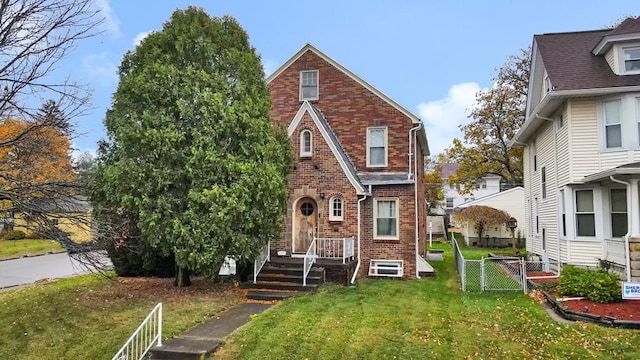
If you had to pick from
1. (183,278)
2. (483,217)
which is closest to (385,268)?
(183,278)

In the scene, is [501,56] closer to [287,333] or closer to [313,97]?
[313,97]

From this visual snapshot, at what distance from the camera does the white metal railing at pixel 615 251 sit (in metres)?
11.5

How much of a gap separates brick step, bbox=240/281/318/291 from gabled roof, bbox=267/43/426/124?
7.60 meters

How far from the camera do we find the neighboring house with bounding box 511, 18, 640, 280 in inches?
485

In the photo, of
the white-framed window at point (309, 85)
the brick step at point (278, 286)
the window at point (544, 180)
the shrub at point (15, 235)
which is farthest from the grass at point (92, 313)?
the shrub at point (15, 235)

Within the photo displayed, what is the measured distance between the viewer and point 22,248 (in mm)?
28500

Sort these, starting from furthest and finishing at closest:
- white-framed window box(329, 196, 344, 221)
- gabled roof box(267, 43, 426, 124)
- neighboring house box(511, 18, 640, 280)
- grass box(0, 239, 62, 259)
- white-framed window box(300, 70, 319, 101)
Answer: grass box(0, 239, 62, 259), white-framed window box(300, 70, 319, 101), gabled roof box(267, 43, 426, 124), white-framed window box(329, 196, 344, 221), neighboring house box(511, 18, 640, 280)

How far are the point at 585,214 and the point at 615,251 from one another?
1629mm

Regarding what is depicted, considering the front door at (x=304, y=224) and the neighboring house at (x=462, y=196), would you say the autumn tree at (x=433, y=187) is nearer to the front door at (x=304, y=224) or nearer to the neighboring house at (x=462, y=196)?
the neighboring house at (x=462, y=196)

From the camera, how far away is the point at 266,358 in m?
7.18

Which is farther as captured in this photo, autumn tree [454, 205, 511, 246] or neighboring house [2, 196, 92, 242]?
autumn tree [454, 205, 511, 246]

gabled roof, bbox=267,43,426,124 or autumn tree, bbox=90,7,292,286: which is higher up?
gabled roof, bbox=267,43,426,124

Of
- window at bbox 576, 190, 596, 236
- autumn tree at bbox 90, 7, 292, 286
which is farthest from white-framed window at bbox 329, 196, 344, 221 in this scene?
window at bbox 576, 190, 596, 236

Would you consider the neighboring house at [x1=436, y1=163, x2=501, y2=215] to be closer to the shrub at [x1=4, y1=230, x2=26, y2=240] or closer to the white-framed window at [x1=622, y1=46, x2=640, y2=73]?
the white-framed window at [x1=622, y1=46, x2=640, y2=73]
